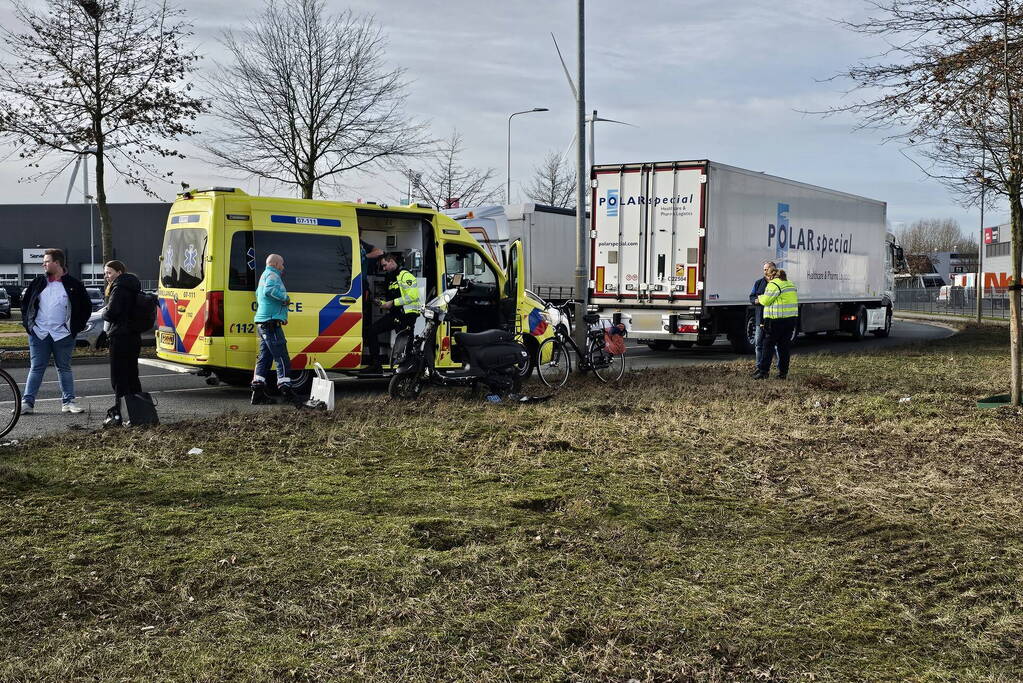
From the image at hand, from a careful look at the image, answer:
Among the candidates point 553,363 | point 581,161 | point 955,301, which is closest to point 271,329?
point 553,363

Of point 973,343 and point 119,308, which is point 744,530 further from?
point 973,343

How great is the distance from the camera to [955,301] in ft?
177

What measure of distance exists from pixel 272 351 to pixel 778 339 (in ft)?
23.0

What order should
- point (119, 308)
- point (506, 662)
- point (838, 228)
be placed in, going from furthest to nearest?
point (838, 228) → point (119, 308) → point (506, 662)

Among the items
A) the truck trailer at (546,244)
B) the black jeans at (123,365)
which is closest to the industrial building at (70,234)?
the truck trailer at (546,244)

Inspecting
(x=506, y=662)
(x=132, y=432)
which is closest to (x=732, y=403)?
(x=132, y=432)

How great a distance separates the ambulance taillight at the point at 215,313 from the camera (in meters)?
10.9

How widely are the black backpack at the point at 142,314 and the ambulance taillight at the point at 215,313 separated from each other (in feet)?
5.77

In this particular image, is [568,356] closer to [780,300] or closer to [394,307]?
[394,307]

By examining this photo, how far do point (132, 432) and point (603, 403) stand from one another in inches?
189

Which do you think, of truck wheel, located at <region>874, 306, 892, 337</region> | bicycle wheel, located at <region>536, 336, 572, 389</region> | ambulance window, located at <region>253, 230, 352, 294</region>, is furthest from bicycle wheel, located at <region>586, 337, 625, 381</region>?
truck wheel, located at <region>874, 306, 892, 337</region>

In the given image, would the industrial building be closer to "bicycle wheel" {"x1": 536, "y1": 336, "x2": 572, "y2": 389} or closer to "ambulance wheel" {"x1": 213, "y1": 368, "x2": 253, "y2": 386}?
"ambulance wheel" {"x1": 213, "y1": 368, "x2": 253, "y2": 386}

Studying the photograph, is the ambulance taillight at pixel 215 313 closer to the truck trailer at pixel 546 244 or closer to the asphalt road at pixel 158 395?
the asphalt road at pixel 158 395

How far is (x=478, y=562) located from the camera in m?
4.73
